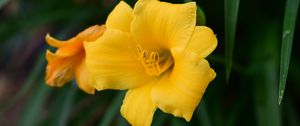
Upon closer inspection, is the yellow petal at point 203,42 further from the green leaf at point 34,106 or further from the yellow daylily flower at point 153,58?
the green leaf at point 34,106

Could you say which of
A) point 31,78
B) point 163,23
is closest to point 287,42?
point 163,23

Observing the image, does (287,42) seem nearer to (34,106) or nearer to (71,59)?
(71,59)

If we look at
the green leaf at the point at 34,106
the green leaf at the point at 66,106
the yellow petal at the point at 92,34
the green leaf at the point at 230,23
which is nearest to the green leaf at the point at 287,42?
the green leaf at the point at 230,23

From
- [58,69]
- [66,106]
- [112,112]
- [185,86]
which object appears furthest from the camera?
[66,106]

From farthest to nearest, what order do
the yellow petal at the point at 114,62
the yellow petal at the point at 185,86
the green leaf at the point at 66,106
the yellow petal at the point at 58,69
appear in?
the green leaf at the point at 66,106 → the yellow petal at the point at 58,69 → the yellow petal at the point at 114,62 → the yellow petal at the point at 185,86

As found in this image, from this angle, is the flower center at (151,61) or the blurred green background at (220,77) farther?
the blurred green background at (220,77)

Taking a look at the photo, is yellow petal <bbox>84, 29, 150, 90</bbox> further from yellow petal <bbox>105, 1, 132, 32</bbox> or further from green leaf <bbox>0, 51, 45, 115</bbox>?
green leaf <bbox>0, 51, 45, 115</bbox>

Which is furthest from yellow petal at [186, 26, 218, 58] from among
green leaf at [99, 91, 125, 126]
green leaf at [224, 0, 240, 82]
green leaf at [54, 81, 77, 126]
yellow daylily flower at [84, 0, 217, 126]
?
green leaf at [54, 81, 77, 126]
